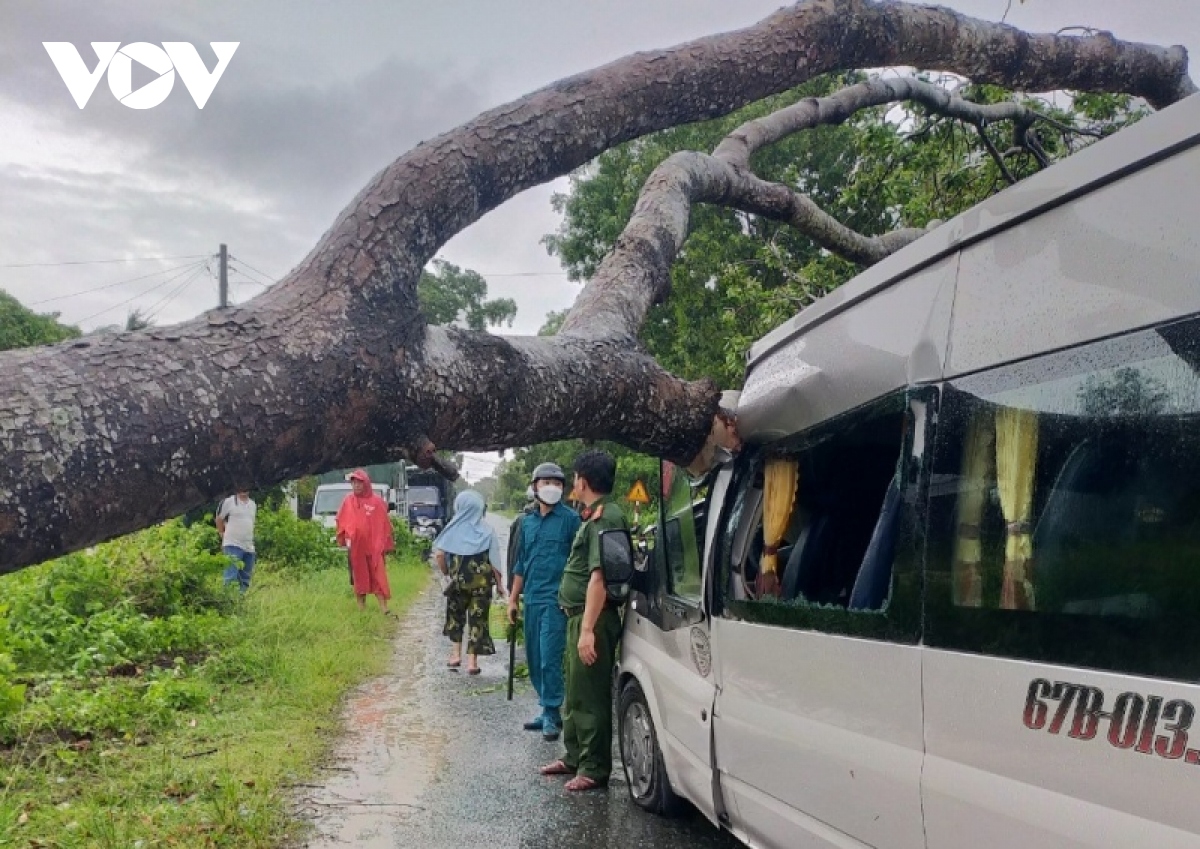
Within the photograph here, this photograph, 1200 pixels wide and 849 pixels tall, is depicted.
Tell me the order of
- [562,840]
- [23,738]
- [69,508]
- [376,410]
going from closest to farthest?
1. [69,508]
2. [376,410]
3. [562,840]
4. [23,738]

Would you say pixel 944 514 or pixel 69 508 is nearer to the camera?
pixel 69 508

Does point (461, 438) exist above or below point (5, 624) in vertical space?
above

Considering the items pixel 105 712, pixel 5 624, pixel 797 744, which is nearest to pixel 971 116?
pixel 797 744

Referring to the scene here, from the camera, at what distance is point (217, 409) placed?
7.55 feet

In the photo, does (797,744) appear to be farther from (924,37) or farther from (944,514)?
(924,37)

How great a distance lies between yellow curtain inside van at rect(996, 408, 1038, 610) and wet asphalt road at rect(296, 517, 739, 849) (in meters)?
2.96

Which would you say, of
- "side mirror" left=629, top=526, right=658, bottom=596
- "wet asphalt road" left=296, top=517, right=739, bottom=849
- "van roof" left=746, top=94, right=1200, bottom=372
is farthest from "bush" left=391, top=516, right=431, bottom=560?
"van roof" left=746, top=94, right=1200, bottom=372

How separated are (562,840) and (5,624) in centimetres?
454

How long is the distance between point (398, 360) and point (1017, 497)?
156 cm

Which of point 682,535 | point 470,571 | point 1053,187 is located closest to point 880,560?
point 1053,187

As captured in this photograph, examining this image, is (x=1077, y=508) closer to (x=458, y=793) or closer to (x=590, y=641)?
(x=590, y=641)

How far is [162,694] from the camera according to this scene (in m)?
6.59

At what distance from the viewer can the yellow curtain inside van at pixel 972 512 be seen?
7.79ft

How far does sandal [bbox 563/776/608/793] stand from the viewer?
5.53 metres
